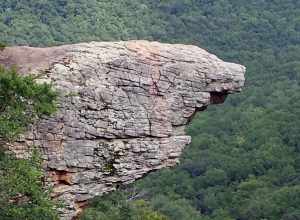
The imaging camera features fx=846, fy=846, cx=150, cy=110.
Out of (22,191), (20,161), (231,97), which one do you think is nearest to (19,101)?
Result: (20,161)

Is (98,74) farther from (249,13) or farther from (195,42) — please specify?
(249,13)

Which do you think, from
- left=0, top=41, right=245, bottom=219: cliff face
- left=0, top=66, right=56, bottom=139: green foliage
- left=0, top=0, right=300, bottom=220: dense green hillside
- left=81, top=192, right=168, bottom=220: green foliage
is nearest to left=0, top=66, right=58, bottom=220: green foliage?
left=0, top=66, right=56, bottom=139: green foliage

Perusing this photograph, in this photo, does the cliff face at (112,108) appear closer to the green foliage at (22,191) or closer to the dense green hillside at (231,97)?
the green foliage at (22,191)

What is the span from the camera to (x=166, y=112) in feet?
60.8

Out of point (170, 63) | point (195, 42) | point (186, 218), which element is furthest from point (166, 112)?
point (195, 42)

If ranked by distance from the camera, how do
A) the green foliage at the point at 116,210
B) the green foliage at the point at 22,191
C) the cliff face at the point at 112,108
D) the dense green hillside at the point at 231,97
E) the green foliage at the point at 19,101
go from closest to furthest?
the green foliage at the point at 22,191
the green foliage at the point at 19,101
the cliff face at the point at 112,108
the green foliage at the point at 116,210
the dense green hillside at the point at 231,97

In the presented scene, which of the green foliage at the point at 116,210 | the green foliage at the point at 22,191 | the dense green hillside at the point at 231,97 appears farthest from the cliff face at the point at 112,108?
the dense green hillside at the point at 231,97

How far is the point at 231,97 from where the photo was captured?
227 ft

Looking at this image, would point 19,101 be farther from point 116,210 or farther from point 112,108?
point 116,210

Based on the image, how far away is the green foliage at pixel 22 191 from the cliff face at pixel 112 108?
119 cm

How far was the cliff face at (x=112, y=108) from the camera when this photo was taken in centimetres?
1733

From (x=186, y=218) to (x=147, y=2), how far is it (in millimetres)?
38940

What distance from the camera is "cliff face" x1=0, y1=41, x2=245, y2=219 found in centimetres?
1733

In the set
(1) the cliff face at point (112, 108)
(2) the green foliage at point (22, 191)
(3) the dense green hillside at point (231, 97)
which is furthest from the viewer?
(3) the dense green hillside at point (231, 97)
